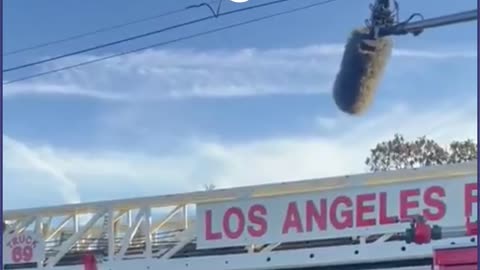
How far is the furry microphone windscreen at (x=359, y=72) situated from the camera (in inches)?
253

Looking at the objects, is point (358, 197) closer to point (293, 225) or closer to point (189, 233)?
point (293, 225)

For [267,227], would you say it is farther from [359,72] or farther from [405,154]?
[405,154]

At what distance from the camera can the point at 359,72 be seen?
260 inches

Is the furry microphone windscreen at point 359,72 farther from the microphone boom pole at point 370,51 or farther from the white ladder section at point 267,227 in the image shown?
the white ladder section at point 267,227

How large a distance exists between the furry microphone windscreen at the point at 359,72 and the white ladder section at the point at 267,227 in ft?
6.38

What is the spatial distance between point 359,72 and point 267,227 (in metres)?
3.01

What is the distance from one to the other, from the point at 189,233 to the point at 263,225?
3.02ft

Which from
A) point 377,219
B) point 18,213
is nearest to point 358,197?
point 377,219

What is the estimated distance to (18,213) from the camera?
35.9 feet

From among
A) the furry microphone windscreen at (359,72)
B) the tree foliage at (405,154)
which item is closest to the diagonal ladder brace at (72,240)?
the furry microphone windscreen at (359,72)

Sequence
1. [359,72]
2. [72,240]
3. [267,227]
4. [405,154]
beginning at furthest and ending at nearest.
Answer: [405,154] < [72,240] < [267,227] < [359,72]

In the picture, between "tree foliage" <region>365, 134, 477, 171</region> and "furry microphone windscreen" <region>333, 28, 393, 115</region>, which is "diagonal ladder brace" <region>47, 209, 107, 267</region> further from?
"tree foliage" <region>365, 134, 477, 171</region>

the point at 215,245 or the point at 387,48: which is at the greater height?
the point at 387,48

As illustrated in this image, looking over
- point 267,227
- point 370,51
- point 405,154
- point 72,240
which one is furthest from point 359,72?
point 405,154
